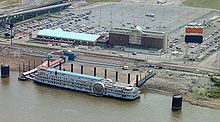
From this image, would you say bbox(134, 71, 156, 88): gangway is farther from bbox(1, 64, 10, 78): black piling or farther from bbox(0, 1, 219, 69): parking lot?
bbox(1, 64, 10, 78): black piling

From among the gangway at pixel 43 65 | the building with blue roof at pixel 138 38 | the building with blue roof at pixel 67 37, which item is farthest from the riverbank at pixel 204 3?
the gangway at pixel 43 65

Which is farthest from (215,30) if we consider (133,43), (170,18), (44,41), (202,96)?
(202,96)

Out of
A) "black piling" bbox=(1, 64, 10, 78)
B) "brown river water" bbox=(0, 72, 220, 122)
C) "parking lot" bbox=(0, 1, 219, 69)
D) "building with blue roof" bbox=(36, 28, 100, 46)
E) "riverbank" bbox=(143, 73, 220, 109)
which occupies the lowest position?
"brown river water" bbox=(0, 72, 220, 122)

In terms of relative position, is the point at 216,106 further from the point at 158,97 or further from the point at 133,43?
the point at 133,43

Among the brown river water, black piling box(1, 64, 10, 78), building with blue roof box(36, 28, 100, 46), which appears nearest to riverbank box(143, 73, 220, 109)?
the brown river water

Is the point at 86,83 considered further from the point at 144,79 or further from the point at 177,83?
the point at 177,83

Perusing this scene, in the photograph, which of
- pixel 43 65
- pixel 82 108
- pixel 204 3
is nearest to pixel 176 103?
pixel 82 108

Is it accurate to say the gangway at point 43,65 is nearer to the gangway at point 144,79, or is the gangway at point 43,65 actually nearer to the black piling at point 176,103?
the gangway at point 144,79
